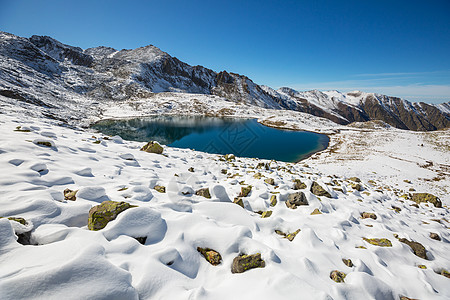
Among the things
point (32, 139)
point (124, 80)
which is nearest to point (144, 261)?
point (32, 139)

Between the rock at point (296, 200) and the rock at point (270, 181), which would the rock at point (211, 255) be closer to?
the rock at point (296, 200)

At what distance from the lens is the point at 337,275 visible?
3.82 metres

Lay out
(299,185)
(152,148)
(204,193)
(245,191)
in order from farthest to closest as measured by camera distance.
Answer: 1. (152,148)
2. (299,185)
3. (245,191)
4. (204,193)

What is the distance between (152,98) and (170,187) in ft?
400

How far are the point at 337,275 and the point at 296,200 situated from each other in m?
3.93

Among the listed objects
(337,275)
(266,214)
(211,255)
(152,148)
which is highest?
(152,148)

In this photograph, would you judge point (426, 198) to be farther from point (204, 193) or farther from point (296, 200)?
point (204, 193)

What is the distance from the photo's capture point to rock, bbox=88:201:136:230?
3.80 m

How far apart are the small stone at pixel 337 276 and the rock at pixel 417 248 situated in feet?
12.4

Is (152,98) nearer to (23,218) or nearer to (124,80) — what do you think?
(124,80)

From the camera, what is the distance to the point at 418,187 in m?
17.5

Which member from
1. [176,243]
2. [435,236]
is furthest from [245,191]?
[435,236]

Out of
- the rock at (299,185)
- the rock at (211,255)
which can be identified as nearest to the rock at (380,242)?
the rock at (299,185)

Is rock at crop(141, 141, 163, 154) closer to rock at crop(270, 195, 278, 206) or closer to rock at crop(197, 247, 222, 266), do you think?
rock at crop(270, 195, 278, 206)
